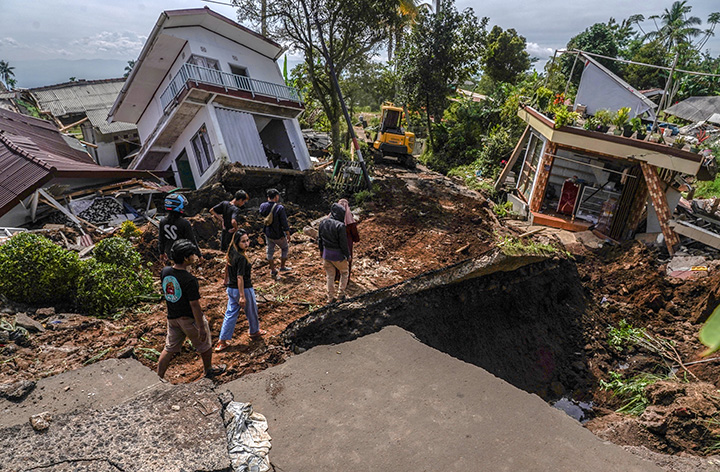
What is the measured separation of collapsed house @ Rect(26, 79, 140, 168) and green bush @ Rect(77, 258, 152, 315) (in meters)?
16.4

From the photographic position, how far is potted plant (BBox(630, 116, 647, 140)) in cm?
1004

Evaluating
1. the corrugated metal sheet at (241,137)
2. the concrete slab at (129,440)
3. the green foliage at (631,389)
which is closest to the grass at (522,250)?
the green foliage at (631,389)

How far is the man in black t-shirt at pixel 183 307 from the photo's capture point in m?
4.14

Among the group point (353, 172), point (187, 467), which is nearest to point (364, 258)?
point (353, 172)

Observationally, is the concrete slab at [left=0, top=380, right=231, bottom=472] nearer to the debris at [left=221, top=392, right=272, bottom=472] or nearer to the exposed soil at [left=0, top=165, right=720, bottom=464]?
the debris at [left=221, top=392, right=272, bottom=472]

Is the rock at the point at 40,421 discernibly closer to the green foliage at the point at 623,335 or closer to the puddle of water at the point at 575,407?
the puddle of water at the point at 575,407

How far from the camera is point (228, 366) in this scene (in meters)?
4.72

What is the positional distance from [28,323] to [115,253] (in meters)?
1.94

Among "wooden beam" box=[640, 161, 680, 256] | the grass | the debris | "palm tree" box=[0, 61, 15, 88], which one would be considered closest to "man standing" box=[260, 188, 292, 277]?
the grass

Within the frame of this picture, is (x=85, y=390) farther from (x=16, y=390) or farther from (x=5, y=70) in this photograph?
(x=5, y=70)

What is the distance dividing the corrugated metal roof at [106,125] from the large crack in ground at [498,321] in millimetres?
20832

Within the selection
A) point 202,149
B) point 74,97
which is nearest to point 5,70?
point 74,97

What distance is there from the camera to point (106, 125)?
71.6 feet

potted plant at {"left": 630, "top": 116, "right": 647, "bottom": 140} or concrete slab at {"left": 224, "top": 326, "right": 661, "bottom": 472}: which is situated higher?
potted plant at {"left": 630, "top": 116, "right": 647, "bottom": 140}
